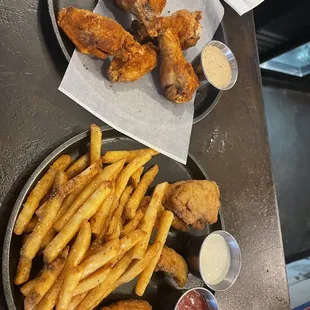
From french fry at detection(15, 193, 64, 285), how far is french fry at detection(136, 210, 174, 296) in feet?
1.74

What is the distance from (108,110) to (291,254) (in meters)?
3.67

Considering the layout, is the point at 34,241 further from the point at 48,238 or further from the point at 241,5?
the point at 241,5

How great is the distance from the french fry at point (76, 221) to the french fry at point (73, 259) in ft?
0.12

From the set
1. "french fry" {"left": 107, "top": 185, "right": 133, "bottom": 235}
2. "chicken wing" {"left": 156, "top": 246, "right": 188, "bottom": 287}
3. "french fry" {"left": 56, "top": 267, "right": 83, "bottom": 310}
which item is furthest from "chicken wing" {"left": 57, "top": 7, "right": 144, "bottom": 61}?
"french fry" {"left": 56, "top": 267, "right": 83, "bottom": 310}

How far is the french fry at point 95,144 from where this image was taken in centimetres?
218

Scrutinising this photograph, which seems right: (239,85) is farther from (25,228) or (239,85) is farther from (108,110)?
(25,228)

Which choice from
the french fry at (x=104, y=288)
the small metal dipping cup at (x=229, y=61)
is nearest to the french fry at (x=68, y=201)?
the french fry at (x=104, y=288)

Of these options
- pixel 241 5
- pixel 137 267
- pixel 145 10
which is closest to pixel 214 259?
pixel 137 267

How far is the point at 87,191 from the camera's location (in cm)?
201

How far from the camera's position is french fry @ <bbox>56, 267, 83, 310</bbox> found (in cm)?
178

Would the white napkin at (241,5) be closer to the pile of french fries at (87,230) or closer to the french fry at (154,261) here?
the pile of french fries at (87,230)

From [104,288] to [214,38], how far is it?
80.6 inches

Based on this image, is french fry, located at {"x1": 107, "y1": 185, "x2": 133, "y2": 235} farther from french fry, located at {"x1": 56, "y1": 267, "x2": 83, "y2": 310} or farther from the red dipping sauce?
the red dipping sauce

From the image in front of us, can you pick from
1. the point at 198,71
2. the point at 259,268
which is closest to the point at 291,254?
the point at 259,268
